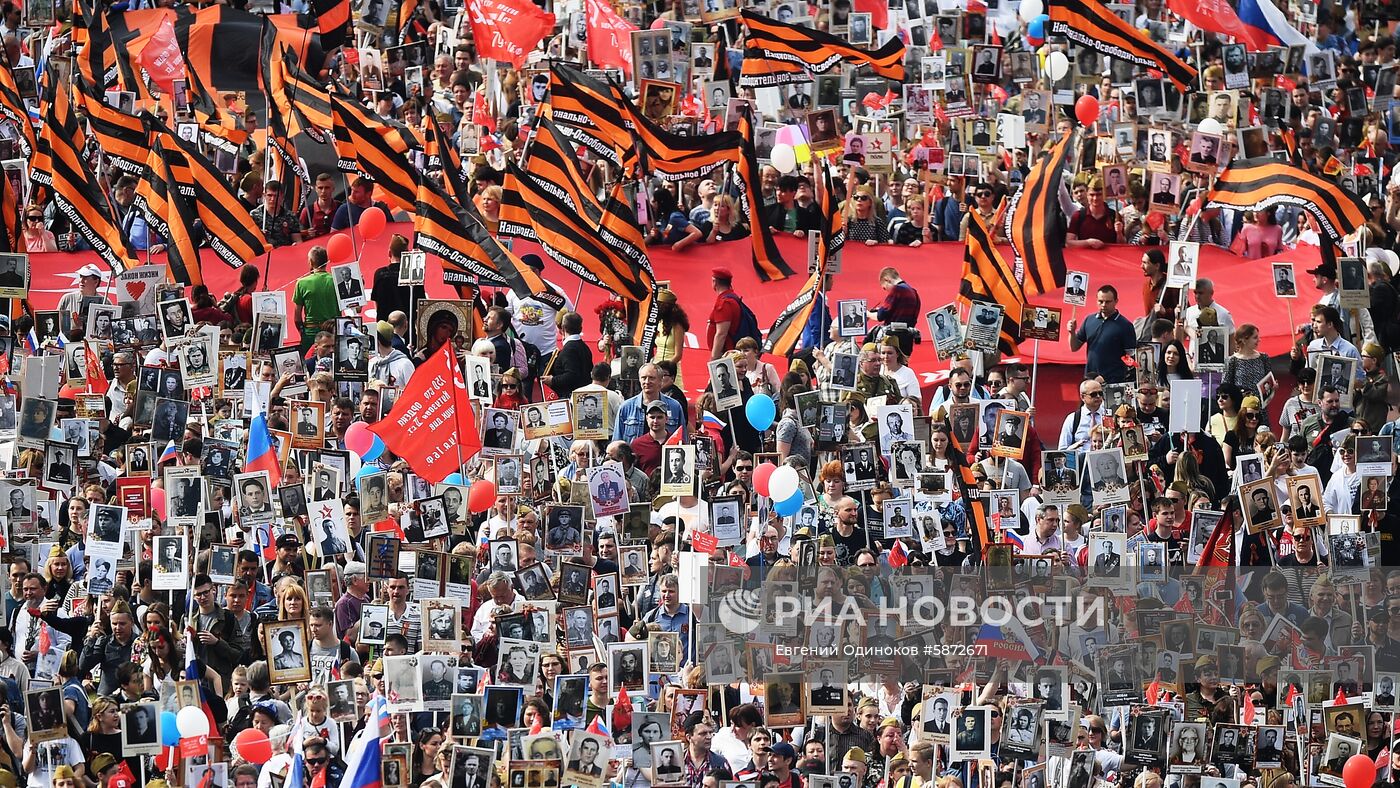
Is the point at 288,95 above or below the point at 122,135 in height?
above

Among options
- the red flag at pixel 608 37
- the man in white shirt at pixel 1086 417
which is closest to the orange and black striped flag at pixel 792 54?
the red flag at pixel 608 37

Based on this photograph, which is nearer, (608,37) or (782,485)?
(782,485)

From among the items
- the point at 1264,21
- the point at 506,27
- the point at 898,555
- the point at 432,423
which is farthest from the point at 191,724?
the point at 1264,21

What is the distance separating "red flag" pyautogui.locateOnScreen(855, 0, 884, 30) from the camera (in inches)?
1097

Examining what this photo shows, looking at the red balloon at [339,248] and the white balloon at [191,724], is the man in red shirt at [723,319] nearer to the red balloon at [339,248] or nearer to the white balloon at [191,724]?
the red balloon at [339,248]

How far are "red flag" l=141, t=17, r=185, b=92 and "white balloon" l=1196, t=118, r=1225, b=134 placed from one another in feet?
28.5

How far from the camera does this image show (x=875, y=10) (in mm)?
27953

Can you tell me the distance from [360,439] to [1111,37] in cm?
816

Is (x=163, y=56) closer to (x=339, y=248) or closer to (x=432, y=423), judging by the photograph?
(x=339, y=248)

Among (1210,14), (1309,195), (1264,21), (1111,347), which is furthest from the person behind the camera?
(1264,21)

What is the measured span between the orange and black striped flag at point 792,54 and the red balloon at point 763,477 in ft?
23.6

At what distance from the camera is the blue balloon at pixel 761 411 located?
20.3 meters

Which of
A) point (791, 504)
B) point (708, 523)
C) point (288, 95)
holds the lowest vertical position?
point (708, 523)

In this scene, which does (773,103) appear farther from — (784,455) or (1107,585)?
(1107,585)
